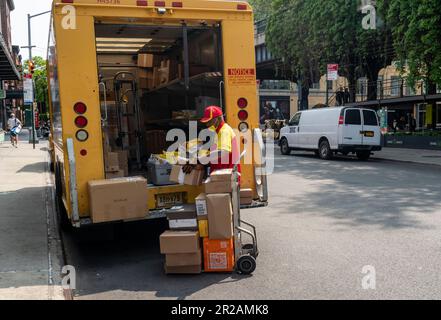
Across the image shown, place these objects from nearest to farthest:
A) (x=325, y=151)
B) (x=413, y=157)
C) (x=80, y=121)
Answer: (x=80, y=121) < (x=325, y=151) < (x=413, y=157)

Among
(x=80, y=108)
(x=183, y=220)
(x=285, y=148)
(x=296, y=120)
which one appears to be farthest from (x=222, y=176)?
(x=285, y=148)

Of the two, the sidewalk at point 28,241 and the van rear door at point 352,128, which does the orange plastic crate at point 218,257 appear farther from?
the van rear door at point 352,128

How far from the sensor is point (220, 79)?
625 cm

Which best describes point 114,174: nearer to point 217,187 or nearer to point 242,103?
point 217,187

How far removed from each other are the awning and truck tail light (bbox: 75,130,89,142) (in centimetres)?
1288

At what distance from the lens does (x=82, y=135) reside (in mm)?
5504

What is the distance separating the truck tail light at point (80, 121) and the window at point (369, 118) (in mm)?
14138

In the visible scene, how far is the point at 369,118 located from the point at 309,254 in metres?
13.1
